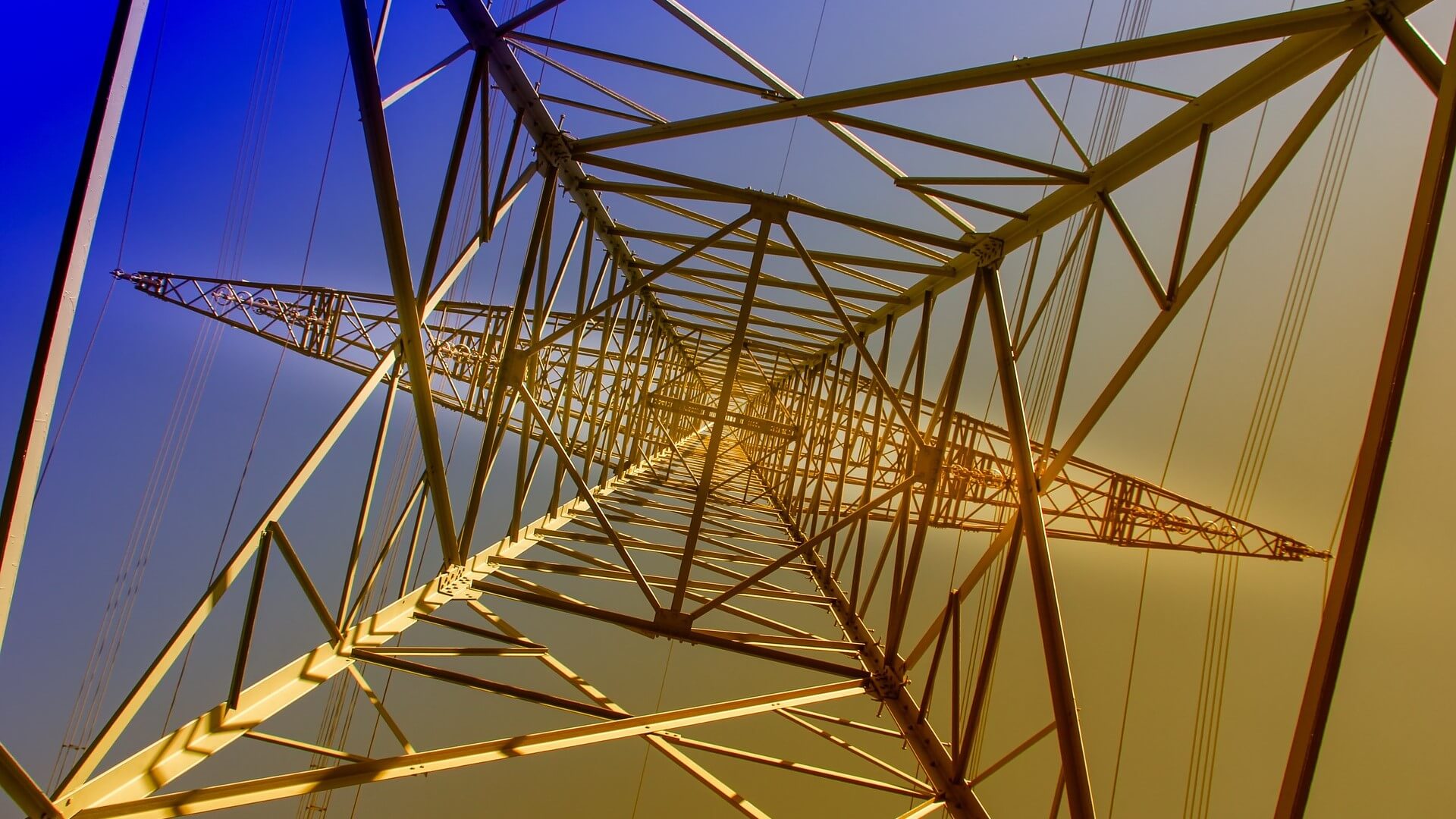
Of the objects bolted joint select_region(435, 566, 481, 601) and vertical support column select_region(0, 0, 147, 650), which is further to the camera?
bolted joint select_region(435, 566, 481, 601)

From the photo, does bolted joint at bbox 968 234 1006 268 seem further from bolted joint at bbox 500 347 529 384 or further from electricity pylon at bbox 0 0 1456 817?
bolted joint at bbox 500 347 529 384

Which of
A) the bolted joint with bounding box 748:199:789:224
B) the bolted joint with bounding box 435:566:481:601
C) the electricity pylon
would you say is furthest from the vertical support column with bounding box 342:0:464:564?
the bolted joint with bounding box 748:199:789:224

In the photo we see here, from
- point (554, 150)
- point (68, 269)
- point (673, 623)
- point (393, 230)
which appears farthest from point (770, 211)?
point (68, 269)

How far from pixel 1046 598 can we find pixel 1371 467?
2644mm

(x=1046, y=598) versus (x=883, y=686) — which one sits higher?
(x=1046, y=598)

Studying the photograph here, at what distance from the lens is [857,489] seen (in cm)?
3303

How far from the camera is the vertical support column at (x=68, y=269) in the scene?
3256 mm

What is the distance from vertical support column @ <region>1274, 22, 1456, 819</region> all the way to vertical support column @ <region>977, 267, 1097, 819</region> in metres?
1.62

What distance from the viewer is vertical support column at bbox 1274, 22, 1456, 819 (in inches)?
129

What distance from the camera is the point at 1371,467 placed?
3.37m

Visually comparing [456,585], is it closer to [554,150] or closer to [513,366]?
[513,366]

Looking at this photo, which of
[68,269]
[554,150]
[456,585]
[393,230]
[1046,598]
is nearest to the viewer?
[68,269]

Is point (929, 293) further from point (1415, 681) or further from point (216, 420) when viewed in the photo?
point (216, 420)

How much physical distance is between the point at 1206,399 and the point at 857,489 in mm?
16166
